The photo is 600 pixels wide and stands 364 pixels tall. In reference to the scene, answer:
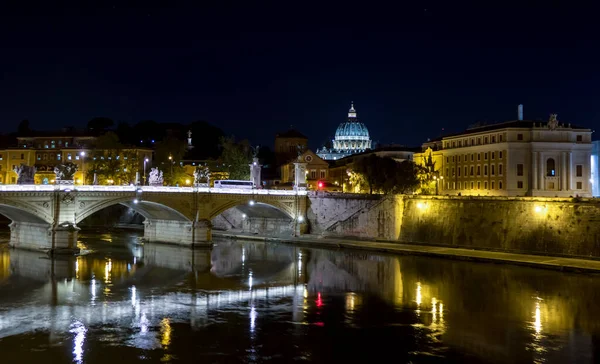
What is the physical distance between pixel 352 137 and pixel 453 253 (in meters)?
146

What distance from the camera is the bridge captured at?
46.7 m

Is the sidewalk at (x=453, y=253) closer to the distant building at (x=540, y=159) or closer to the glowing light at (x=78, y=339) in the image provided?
the distant building at (x=540, y=159)

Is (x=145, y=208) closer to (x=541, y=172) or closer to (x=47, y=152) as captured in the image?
(x=541, y=172)

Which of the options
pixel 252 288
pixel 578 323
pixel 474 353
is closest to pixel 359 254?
pixel 252 288

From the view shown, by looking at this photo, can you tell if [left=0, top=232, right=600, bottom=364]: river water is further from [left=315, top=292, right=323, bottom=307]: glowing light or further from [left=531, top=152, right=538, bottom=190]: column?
[left=531, top=152, right=538, bottom=190]: column

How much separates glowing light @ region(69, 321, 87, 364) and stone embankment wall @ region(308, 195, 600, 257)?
114ft

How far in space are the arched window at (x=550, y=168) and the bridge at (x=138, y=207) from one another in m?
27.2

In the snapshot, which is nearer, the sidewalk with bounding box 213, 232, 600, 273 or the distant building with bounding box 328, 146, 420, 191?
the sidewalk with bounding box 213, 232, 600, 273

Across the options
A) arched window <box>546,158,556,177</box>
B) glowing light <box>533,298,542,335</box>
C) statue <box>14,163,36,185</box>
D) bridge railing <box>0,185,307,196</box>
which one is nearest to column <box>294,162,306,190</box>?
bridge railing <box>0,185,307,196</box>

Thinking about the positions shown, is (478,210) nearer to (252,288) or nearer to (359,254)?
(359,254)

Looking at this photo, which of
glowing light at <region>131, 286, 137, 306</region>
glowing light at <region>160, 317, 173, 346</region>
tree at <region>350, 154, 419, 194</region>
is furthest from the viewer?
tree at <region>350, 154, 419, 194</region>

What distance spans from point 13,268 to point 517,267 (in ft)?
110

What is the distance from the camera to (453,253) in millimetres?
49250

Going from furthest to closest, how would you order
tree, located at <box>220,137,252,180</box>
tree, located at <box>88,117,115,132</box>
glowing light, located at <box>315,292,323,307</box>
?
1. tree, located at <box>88,117,115,132</box>
2. tree, located at <box>220,137,252,180</box>
3. glowing light, located at <box>315,292,323,307</box>
